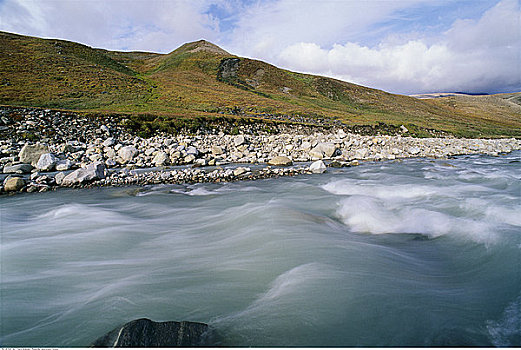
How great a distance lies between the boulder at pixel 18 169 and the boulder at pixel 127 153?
3420mm

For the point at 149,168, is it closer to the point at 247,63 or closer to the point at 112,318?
the point at 112,318

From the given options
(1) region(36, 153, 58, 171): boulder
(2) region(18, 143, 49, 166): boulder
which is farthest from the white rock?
(2) region(18, 143, 49, 166): boulder

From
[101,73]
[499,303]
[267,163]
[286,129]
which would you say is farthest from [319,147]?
[101,73]

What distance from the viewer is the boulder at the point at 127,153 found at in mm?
12727

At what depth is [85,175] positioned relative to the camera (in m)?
9.50

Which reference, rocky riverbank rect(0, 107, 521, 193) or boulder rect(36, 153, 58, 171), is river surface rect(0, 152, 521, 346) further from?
boulder rect(36, 153, 58, 171)

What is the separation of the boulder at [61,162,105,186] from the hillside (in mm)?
11347

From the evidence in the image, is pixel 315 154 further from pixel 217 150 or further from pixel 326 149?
pixel 217 150

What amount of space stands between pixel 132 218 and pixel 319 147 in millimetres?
11977

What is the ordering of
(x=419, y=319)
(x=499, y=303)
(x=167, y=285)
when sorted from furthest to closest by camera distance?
1. (x=167, y=285)
2. (x=499, y=303)
3. (x=419, y=319)

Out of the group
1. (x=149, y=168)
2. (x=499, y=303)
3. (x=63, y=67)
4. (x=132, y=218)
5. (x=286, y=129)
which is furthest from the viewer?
(x=63, y=67)

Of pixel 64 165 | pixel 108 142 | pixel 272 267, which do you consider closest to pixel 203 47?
pixel 108 142

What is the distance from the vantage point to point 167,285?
140 inches

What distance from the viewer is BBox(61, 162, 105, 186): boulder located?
30.2ft
